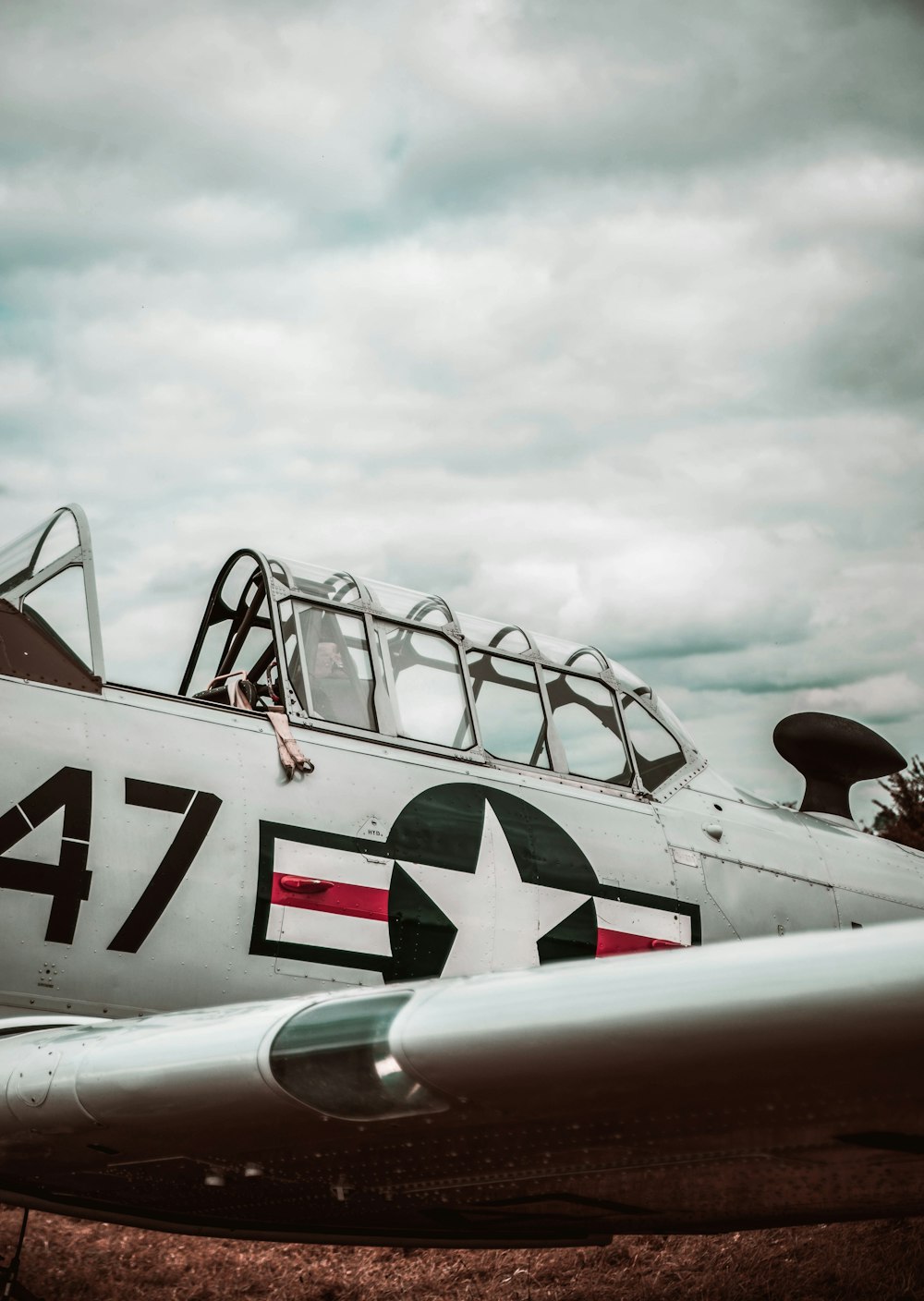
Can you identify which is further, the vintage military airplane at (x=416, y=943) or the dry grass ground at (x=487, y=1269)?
the dry grass ground at (x=487, y=1269)

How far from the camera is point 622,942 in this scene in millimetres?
4574

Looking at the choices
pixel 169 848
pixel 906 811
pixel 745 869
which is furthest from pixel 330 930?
pixel 906 811

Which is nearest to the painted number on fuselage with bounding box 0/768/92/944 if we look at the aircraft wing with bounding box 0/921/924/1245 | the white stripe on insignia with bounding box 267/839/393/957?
the aircraft wing with bounding box 0/921/924/1245

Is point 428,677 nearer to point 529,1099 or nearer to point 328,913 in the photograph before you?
point 328,913

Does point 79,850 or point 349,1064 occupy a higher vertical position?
point 79,850

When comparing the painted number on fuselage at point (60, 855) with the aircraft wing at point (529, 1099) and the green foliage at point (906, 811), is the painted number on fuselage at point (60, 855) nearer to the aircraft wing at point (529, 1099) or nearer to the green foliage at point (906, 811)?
the aircraft wing at point (529, 1099)

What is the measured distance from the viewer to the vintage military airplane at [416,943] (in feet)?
6.64

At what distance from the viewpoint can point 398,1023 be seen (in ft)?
7.25

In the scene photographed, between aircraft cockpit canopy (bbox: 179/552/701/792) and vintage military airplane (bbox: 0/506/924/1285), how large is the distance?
0.05 feet

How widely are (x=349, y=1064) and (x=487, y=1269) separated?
153 inches

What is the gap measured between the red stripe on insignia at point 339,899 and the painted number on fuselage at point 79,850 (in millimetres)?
347

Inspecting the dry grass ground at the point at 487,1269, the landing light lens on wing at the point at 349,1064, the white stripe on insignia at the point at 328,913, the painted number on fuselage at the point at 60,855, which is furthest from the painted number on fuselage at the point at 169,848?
the dry grass ground at the point at 487,1269

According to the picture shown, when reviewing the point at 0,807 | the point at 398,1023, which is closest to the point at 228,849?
the point at 0,807

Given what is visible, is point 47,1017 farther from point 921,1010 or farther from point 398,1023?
point 921,1010
